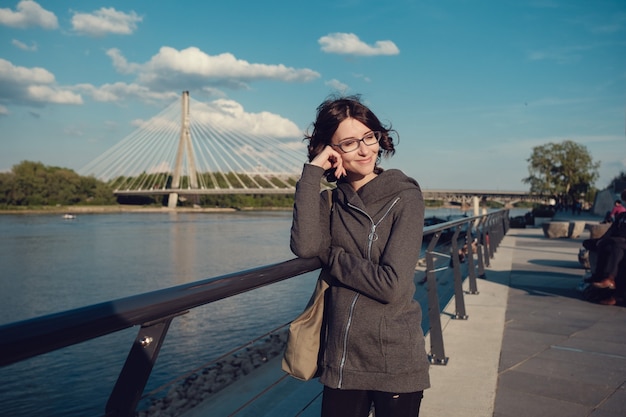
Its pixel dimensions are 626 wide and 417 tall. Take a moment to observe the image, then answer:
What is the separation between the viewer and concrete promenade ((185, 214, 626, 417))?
109 inches

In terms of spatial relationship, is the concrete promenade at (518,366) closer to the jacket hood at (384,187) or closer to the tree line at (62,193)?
the jacket hood at (384,187)

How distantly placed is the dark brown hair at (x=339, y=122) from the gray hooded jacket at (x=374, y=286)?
172 millimetres

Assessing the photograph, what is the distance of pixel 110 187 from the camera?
62.1 meters

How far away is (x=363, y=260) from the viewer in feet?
5.02

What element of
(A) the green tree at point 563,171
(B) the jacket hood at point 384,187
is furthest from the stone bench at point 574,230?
(A) the green tree at point 563,171

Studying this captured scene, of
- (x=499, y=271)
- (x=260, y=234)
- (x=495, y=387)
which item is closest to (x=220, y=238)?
(x=260, y=234)

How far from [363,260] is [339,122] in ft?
1.46

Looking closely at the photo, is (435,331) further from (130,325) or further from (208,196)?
(208,196)

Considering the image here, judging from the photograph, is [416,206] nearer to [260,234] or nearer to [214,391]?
[214,391]

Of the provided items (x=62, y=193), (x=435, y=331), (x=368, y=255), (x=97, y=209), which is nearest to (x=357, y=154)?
(x=368, y=255)

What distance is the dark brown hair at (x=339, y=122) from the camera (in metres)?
1.69

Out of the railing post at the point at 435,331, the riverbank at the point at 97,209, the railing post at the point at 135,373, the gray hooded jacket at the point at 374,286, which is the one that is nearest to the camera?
the railing post at the point at 135,373

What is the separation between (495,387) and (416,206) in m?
1.90

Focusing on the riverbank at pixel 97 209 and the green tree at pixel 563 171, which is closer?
the green tree at pixel 563 171
